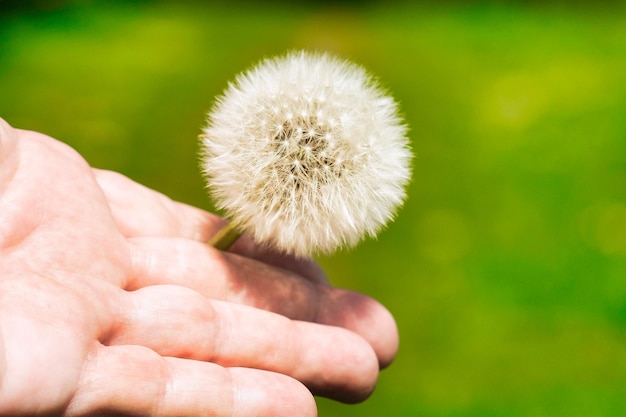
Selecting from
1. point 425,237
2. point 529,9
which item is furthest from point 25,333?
point 529,9

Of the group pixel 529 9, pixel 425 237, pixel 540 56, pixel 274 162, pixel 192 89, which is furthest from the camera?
pixel 529 9

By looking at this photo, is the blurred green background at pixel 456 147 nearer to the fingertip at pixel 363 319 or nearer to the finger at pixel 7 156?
the fingertip at pixel 363 319

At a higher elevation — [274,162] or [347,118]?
[347,118]

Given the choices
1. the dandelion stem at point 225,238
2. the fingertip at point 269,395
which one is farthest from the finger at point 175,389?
the dandelion stem at point 225,238

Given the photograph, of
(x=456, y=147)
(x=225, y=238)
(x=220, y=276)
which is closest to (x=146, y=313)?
(x=220, y=276)

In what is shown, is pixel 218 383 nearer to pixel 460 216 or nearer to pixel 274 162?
pixel 274 162

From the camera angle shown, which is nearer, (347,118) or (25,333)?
(25,333)

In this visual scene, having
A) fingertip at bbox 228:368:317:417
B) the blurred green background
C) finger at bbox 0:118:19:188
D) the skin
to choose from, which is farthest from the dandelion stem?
the blurred green background
